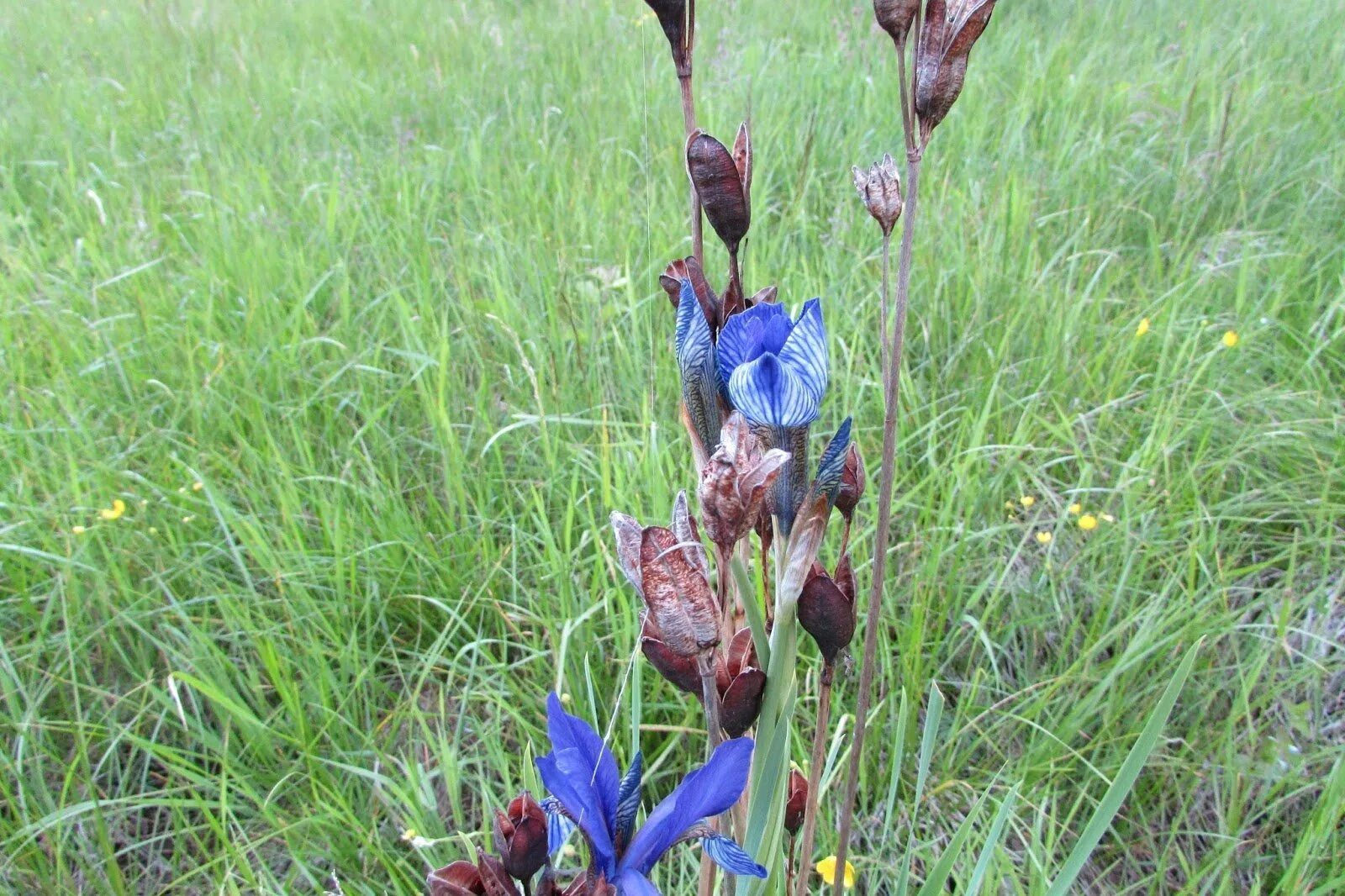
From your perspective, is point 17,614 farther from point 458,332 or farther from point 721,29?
point 721,29

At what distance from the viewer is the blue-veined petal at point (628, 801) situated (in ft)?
1.49

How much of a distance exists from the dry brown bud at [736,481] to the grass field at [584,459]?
1.12ft

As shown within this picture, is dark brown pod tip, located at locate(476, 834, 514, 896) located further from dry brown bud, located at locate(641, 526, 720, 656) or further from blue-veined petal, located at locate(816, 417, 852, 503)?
blue-veined petal, located at locate(816, 417, 852, 503)

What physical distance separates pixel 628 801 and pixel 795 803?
20 centimetres

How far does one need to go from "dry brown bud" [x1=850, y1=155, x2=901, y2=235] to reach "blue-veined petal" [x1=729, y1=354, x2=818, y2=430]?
0.11m

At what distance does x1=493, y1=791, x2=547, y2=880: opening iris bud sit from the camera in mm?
440

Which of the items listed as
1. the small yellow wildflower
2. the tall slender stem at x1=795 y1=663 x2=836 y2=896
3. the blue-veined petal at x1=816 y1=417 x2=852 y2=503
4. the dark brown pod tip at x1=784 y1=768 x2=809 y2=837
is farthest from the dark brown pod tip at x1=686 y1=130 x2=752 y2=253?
the small yellow wildflower

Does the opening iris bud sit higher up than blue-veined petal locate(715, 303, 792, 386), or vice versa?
blue-veined petal locate(715, 303, 792, 386)

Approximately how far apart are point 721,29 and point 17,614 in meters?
2.48

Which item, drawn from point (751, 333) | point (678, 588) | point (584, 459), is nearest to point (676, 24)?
point (751, 333)

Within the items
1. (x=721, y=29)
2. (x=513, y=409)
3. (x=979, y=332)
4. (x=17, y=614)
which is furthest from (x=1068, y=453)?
(x=721, y=29)

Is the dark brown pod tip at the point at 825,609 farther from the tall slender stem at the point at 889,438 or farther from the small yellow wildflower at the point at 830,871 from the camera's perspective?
the small yellow wildflower at the point at 830,871

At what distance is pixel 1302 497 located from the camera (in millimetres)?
1338

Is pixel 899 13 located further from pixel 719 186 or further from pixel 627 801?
pixel 627 801
